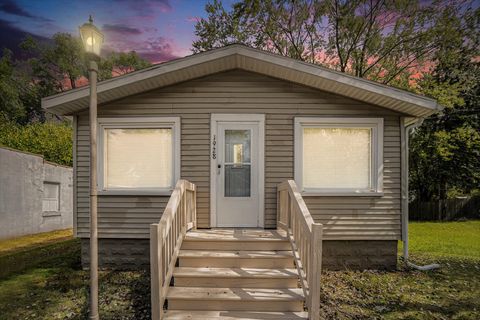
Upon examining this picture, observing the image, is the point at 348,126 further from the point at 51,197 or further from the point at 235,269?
the point at 51,197

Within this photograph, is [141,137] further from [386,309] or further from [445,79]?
[445,79]

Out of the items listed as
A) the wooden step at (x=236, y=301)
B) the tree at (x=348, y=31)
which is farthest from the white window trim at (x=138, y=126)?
the tree at (x=348, y=31)

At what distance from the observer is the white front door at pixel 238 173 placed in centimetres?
510

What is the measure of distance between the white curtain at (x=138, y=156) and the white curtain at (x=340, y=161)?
7.99 feet

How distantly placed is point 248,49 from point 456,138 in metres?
14.7

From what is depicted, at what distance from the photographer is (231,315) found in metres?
3.21

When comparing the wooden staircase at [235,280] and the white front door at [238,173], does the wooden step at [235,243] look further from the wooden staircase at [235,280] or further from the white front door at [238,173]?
the white front door at [238,173]

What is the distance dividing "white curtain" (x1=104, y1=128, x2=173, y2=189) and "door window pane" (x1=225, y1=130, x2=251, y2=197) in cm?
99

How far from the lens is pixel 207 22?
14.7 meters

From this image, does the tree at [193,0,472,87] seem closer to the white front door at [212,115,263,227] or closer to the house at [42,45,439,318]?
the house at [42,45,439,318]

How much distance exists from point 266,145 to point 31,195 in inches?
331

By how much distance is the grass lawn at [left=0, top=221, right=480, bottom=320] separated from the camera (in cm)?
356

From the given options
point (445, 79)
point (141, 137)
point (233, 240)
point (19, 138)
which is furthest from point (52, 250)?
point (445, 79)

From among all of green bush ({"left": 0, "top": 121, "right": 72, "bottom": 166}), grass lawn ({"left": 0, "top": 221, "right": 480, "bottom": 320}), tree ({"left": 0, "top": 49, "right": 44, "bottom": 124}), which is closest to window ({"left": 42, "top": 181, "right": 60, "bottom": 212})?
green bush ({"left": 0, "top": 121, "right": 72, "bottom": 166})
